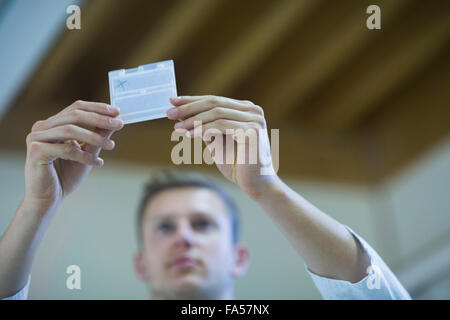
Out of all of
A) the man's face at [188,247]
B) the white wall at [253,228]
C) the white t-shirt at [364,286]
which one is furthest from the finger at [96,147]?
the white wall at [253,228]

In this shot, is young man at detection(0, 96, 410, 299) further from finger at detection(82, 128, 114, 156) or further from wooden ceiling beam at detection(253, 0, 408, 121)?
wooden ceiling beam at detection(253, 0, 408, 121)

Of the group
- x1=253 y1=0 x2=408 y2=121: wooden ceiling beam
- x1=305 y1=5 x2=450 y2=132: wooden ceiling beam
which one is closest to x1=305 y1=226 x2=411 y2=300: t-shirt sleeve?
x1=253 y1=0 x2=408 y2=121: wooden ceiling beam

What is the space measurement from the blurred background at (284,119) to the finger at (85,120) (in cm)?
93

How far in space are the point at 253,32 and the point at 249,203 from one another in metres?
0.94

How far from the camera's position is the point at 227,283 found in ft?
5.28

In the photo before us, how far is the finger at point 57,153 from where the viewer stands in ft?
3.14

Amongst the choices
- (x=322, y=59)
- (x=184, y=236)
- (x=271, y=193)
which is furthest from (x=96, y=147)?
(x=322, y=59)

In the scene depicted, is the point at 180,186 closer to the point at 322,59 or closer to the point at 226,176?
the point at 226,176

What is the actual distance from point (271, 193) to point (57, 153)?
0.41 m

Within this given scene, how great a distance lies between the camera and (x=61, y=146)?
96 cm

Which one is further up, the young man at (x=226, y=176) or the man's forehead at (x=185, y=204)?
the man's forehead at (x=185, y=204)

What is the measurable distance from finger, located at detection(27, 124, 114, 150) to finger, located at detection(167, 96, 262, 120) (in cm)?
13

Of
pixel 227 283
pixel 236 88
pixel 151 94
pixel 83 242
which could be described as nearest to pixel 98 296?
pixel 83 242

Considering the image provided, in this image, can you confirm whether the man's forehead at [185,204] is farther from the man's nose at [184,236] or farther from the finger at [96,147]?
the finger at [96,147]
